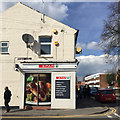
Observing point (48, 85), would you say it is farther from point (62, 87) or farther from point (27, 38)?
point (27, 38)

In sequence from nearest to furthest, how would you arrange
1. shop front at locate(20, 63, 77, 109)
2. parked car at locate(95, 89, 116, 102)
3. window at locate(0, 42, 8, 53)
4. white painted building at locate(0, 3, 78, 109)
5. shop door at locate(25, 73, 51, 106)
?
shop front at locate(20, 63, 77, 109), white painted building at locate(0, 3, 78, 109), shop door at locate(25, 73, 51, 106), window at locate(0, 42, 8, 53), parked car at locate(95, 89, 116, 102)

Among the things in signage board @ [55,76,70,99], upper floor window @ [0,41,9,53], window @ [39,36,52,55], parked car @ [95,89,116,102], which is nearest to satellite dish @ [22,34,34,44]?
window @ [39,36,52,55]

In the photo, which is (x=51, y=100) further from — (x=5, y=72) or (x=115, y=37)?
(x=115, y=37)

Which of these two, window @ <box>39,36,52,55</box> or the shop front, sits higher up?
window @ <box>39,36,52,55</box>

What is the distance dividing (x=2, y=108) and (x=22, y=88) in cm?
206

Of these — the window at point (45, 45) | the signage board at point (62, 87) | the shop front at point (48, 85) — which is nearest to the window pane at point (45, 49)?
the window at point (45, 45)

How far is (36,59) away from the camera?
12.9 metres

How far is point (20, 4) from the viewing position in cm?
1346

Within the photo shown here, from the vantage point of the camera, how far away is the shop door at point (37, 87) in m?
12.6

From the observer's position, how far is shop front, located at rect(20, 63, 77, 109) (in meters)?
12.3

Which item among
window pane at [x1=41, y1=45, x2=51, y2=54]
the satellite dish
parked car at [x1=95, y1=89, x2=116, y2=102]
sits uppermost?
the satellite dish

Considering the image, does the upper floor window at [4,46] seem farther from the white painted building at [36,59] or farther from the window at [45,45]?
the window at [45,45]

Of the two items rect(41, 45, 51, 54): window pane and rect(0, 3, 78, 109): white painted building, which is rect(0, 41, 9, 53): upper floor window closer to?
rect(0, 3, 78, 109): white painted building

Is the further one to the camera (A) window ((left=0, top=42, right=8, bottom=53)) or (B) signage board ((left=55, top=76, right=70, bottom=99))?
(A) window ((left=0, top=42, right=8, bottom=53))
